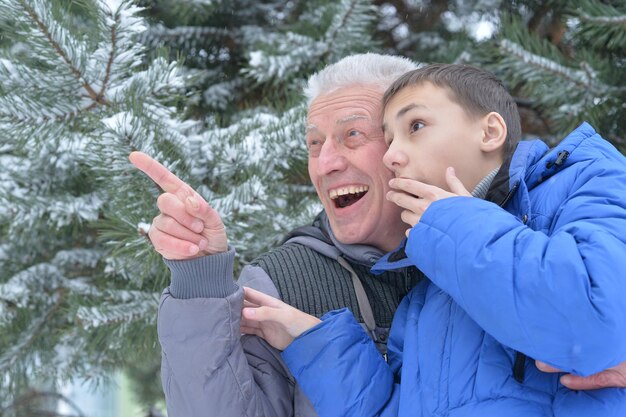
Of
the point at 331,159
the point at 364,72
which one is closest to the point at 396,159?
the point at 331,159

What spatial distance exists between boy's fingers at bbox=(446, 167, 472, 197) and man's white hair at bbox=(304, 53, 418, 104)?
1.63ft

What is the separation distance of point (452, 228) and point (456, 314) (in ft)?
0.62

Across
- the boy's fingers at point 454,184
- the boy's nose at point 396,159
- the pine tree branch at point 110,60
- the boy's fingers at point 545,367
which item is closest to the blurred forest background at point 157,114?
the pine tree branch at point 110,60

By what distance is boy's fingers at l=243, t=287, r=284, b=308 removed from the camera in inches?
55.5

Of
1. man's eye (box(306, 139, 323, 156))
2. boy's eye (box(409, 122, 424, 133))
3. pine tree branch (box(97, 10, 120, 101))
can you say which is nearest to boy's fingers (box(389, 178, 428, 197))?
boy's eye (box(409, 122, 424, 133))

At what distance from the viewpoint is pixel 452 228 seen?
1.09 m

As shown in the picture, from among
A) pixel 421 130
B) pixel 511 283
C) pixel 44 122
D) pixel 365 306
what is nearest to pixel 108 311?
pixel 44 122

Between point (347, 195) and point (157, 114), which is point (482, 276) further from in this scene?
point (157, 114)

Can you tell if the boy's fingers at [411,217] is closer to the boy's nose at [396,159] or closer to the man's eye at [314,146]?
the boy's nose at [396,159]

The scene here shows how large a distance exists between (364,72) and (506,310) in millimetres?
818

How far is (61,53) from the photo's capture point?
151cm

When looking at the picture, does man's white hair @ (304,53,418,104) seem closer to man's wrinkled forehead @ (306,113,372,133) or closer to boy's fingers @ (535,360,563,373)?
man's wrinkled forehead @ (306,113,372,133)

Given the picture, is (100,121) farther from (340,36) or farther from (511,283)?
(511,283)

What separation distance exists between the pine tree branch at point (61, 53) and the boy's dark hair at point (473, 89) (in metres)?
0.64
